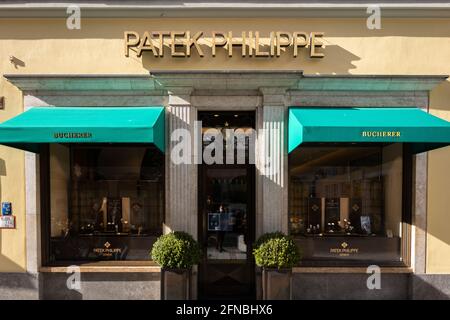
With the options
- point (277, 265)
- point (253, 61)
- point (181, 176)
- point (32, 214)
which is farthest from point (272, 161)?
Result: point (32, 214)

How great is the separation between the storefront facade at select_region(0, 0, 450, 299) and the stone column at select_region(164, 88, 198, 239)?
29 millimetres

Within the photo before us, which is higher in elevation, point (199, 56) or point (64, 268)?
point (199, 56)

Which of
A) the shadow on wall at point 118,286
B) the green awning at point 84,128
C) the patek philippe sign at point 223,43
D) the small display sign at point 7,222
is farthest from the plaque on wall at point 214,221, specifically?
the small display sign at point 7,222

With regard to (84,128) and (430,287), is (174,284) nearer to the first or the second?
(84,128)

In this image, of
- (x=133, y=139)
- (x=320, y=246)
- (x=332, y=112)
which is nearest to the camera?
(x=133, y=139)

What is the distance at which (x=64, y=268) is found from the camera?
683cm

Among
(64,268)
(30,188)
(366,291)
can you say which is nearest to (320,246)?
(366,291)

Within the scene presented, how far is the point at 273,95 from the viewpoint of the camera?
6613 millimetres

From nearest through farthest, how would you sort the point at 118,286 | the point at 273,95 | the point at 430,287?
the point at 273,95 < the point at 430,287 < the point at 118,286

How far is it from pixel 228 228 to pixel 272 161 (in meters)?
1.78

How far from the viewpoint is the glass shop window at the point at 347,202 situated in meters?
7.08
